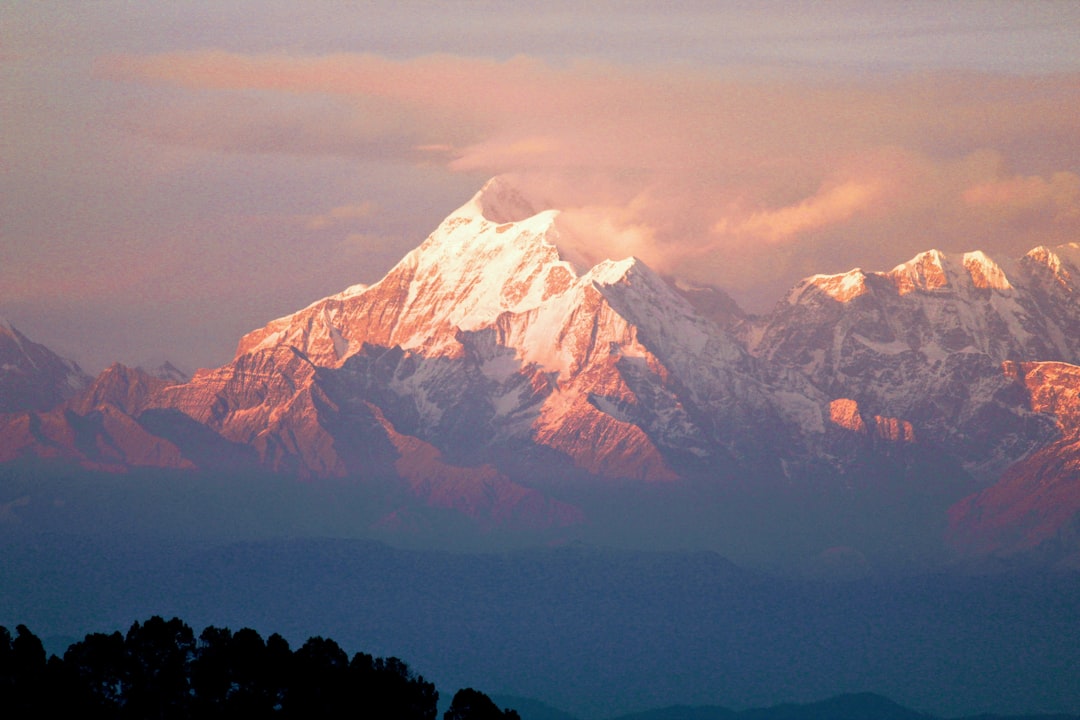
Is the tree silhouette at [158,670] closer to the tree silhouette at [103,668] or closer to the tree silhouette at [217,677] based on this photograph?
the tree silhouette at [217,677]

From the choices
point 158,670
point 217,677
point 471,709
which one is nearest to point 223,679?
point 217,677

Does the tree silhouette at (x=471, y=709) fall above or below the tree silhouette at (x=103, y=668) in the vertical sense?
below

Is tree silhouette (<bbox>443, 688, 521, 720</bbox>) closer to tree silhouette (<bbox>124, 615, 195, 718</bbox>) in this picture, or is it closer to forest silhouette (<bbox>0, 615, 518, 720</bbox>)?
forest silhouette (<bbox>0, 615, 518, 720</bbox>)

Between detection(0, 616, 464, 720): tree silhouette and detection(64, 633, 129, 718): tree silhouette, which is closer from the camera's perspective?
detection(64, 633, 129, 718): tree silhouette

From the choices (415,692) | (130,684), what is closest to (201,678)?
(130,684)

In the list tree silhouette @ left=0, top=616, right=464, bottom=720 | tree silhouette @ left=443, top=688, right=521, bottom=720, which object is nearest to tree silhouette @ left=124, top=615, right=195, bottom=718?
tree silhouette @ left=0, top=616, right=464, bottom=720

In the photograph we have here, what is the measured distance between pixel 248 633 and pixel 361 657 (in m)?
7.67

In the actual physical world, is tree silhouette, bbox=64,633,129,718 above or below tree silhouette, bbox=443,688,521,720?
above

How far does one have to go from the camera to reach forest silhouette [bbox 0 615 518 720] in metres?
120

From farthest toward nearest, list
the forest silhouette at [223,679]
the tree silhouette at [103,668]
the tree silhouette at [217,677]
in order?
the forest silhouette at [223,679]
the tree silhouette at [217,677]
the tree silhouette at [103,668]

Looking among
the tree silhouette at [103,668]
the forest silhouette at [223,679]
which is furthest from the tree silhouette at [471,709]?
the tree silhouette at [103,668]

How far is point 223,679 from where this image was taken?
123 m

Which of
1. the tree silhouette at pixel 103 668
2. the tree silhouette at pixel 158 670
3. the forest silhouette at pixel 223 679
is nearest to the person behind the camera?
the tree silhouette at pixel 103 668

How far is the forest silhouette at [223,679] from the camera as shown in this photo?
12025cm
